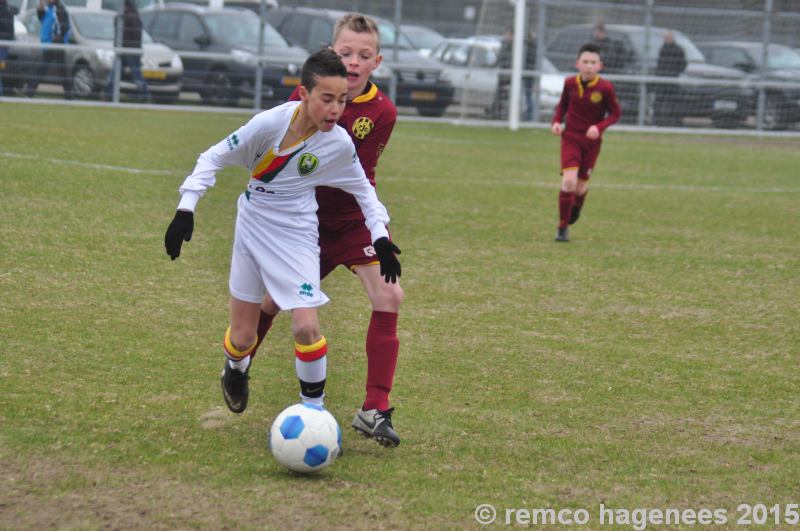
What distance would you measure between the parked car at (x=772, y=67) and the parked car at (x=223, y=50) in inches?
327

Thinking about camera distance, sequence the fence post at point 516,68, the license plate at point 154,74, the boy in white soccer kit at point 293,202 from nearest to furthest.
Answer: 1. the boy in white soccer kit at point 293,202
2. the license plate at point 154,74
3. the fence post at point 516,68

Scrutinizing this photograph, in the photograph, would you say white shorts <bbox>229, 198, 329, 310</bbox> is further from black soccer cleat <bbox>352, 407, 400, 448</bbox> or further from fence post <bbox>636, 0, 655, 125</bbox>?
fence post <bbox>636, 0, 655, 125</bbox>

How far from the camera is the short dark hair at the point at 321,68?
4.30 m

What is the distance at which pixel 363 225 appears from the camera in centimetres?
491

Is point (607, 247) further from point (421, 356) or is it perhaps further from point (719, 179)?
point (719, 179)

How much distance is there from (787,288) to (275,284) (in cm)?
494

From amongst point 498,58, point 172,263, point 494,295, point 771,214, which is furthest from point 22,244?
point 498,58

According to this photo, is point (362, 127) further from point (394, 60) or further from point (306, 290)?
point (394, 60)

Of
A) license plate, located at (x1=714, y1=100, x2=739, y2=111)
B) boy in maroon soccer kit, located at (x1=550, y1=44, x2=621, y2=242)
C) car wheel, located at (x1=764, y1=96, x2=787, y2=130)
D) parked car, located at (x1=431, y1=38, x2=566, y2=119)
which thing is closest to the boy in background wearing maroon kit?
boy in maroon soccer kit, located at (x1=550, y1=44, x2=621, y2=242)

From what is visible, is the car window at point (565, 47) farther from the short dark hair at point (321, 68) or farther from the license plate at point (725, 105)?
the short dark hair at point (321, 68)

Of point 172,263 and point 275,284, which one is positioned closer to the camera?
point 275,284

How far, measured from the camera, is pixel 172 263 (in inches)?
309

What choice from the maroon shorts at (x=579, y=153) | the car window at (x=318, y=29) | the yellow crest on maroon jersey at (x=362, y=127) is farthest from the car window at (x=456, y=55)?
the yellow crest on maroon jersey at (x=362, y=127)

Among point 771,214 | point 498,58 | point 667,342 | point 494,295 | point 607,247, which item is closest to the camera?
point 667,342
